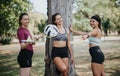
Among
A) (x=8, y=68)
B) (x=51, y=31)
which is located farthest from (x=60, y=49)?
(x=8, y=68)

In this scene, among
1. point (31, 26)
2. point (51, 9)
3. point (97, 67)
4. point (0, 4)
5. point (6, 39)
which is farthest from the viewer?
point (31, 26)

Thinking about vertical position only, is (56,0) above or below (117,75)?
above

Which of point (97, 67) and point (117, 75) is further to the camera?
point (117, 75)

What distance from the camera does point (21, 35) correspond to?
5.85 m

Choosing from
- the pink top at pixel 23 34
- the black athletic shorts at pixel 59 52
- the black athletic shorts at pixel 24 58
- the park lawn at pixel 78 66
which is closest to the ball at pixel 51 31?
the black athletic shorts at pixel 59 52

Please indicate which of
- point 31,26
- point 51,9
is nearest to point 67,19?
point 51,9

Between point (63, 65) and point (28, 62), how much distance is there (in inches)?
31.8

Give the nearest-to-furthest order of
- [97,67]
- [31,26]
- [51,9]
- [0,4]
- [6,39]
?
[97,67] → [51,9] → [0,4] → [6,39] → [31,26]

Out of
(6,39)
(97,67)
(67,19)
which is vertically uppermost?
(67,19)

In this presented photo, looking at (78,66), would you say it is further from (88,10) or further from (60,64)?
(88,10)

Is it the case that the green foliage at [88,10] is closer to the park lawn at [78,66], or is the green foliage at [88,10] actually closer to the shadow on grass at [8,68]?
the park lawn at [78,66]

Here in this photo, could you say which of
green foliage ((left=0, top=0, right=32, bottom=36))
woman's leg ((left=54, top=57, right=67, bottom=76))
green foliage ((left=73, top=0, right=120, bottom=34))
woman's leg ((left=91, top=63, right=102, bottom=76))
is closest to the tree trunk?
woman's leg ((left=54, top=57, right=67, bottom=76))

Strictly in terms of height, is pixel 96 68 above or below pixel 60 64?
below

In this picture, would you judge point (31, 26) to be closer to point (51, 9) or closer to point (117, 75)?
point (117, 75)
